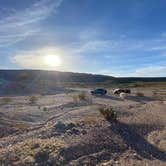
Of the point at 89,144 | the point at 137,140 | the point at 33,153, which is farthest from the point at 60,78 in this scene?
the point at 33,153

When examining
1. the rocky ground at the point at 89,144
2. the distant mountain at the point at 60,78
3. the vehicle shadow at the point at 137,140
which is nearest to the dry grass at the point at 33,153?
the rocky ground at the point at 89,144

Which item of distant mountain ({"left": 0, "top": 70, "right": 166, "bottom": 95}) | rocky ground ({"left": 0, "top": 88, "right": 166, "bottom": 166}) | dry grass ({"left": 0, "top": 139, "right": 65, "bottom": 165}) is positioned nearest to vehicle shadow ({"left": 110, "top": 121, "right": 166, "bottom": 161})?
rocky ground ({"left": 0, "top": 88, "right": 166, "bottom": 166})

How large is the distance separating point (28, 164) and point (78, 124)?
7114mm

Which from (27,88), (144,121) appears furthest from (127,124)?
(27,88)

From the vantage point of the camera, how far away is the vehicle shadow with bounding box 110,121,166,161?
48.1 feet

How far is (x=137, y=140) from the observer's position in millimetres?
16906

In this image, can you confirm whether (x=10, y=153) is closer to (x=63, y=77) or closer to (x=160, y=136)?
(x=160, y=136)

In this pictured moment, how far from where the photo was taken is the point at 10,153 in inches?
520

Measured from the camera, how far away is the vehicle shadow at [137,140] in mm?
14670

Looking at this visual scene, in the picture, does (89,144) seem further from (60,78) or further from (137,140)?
(60,78)

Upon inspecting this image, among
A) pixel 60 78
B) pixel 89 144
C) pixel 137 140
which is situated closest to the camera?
pixel 89 144

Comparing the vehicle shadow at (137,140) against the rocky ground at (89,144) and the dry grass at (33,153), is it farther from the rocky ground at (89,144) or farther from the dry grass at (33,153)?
the dry grass at (33,153)

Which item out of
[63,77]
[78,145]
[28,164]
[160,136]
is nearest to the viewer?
[28,164]

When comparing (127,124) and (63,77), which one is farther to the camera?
(63,77)
